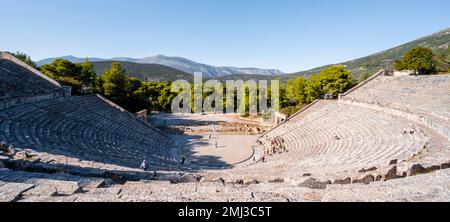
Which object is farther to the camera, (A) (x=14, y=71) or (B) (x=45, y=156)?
(A) (x=14, y=71)

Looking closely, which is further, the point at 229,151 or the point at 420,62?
the point at 420,62

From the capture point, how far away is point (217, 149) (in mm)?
19625

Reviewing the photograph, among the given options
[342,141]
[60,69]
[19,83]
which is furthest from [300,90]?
Result: [60,69]

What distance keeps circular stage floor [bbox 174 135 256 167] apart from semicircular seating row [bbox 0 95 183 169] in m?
1.76

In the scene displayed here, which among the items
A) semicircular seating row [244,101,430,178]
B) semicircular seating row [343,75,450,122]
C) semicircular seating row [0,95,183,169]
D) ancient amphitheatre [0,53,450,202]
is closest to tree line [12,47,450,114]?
ancient amphitheatre [0,53,450,202]

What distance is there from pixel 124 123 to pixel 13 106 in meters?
7.76

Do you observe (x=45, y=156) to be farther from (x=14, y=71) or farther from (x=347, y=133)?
(x=14, y=71)

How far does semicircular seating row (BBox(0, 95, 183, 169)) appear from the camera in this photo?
986 centimetres

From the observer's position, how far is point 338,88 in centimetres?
3300

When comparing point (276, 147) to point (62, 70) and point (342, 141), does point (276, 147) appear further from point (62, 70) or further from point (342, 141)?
point (62, 70)

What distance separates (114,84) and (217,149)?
18514 millimetres

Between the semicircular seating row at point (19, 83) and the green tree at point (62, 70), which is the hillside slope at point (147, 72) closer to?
the green tree at point (62, 70)

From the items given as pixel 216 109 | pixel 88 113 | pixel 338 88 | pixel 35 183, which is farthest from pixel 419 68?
pixel 35 183
